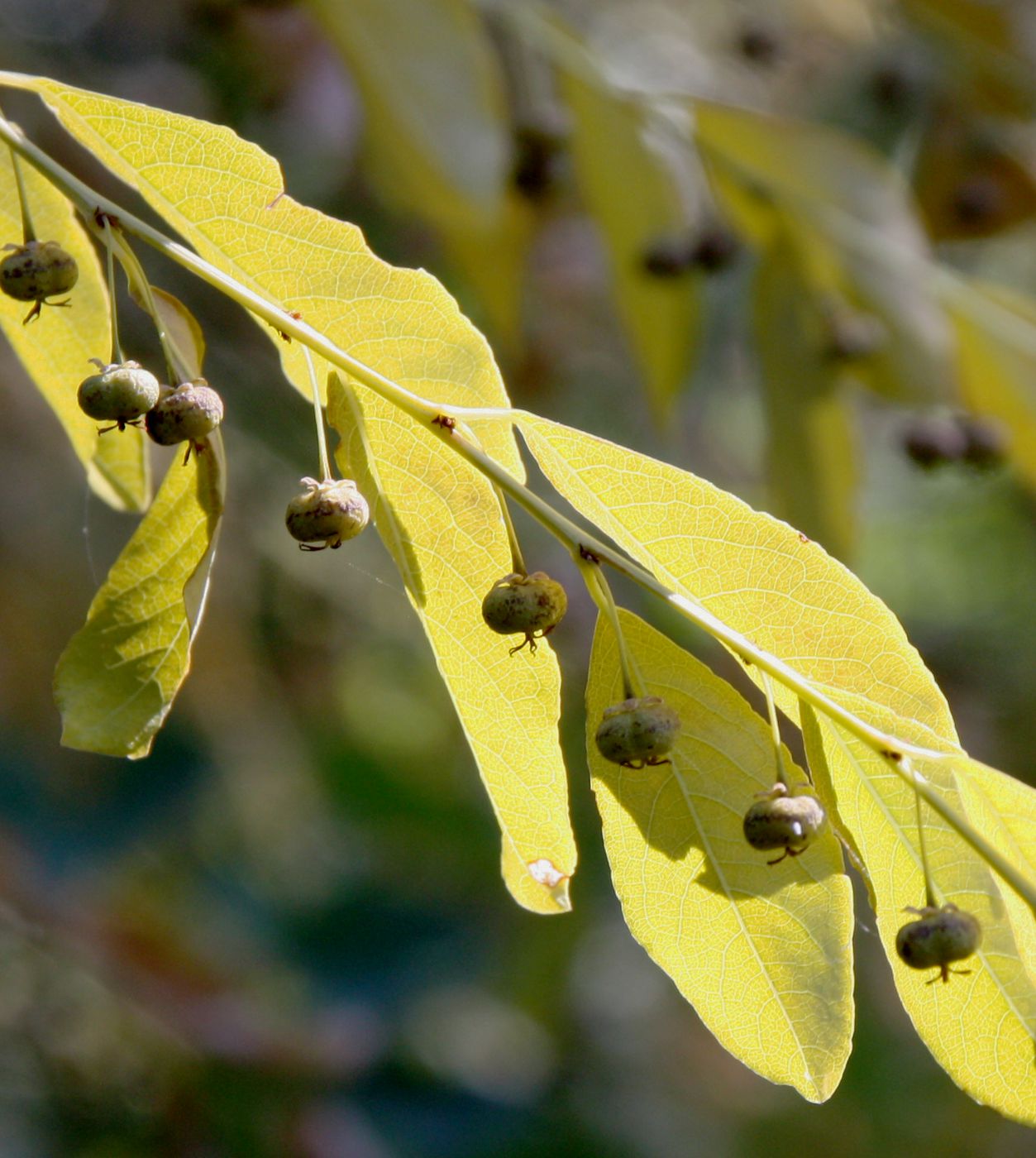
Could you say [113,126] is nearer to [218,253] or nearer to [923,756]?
[218,253]

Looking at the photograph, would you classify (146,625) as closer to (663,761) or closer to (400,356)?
(400,356)

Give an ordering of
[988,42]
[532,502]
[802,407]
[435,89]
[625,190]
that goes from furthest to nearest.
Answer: [988,42]
[802,407]
[625,190]
[435,89]
[532,502]

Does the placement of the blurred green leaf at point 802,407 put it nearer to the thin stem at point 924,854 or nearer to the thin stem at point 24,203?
the thin stem at point 924,854

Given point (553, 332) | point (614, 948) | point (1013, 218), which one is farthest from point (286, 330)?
point (614, 948)

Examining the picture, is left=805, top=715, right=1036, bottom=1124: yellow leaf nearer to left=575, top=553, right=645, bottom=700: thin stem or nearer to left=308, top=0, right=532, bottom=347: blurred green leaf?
left=575, top=553, right=645, bottom=700: thin stem

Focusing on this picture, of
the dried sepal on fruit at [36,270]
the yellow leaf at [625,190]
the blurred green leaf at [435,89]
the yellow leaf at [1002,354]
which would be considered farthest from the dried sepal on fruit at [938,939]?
the yellow leaf at [1002,354]

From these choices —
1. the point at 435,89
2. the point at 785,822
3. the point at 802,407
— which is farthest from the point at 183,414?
the point at 802,407
